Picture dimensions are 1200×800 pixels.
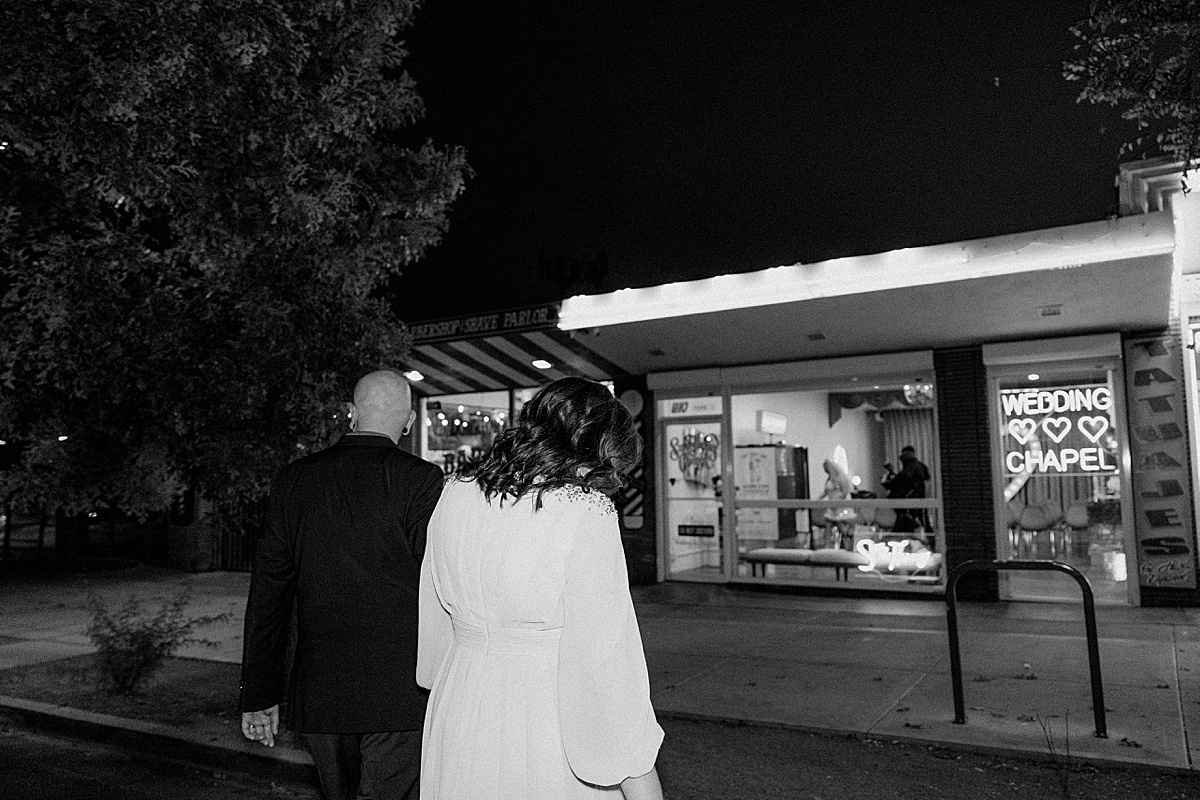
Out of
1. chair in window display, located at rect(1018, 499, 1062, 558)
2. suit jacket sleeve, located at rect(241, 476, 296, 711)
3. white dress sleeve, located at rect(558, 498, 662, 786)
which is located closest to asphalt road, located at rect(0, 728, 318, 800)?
suit jacket sleeve, located at rect(241, 476, 296, 711)

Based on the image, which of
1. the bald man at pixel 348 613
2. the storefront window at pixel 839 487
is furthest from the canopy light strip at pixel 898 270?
the bald man at pixel 348 613

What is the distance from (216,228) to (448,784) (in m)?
4.45

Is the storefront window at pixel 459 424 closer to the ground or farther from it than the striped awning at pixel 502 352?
closer to the ground

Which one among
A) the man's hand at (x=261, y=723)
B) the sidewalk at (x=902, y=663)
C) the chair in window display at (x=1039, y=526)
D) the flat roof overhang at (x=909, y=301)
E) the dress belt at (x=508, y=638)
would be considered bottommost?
the sidewalk at (x=902, y=663)

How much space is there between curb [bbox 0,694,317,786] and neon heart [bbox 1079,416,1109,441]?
9247mm

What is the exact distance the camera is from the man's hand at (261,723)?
322cm

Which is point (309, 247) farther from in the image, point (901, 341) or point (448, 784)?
point (901, 341)

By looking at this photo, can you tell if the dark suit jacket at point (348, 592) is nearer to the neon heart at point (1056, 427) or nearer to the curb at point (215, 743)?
the curb at point (215, 743)

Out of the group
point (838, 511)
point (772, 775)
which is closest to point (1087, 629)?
point (772, 775)

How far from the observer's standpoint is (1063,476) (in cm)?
1069

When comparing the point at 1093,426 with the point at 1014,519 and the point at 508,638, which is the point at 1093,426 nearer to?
the point at 1014,519

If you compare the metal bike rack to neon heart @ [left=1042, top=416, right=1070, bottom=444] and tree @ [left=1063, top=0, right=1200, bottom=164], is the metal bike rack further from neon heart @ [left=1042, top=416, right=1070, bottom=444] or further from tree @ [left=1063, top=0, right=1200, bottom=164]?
neon heart @ [left=1042, top=416, right=1070, bottom=444]

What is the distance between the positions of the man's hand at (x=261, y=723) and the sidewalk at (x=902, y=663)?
3.63 metres

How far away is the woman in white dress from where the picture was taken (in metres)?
2.00
